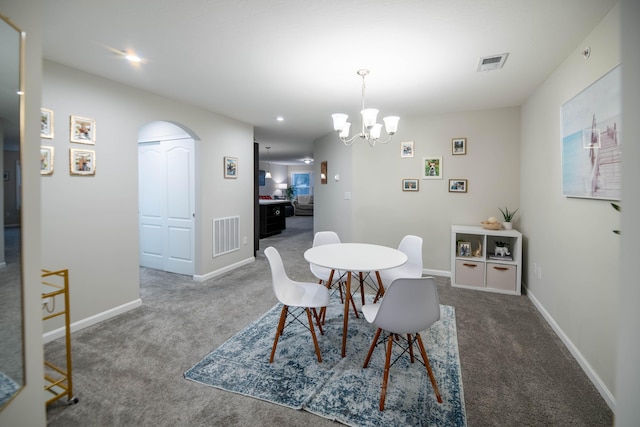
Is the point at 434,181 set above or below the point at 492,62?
below

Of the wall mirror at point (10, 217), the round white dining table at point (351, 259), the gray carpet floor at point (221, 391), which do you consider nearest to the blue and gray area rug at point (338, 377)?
the gray carpet floor at point (221, 391)

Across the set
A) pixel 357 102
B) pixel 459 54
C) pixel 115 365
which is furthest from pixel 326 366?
pixel 357 102

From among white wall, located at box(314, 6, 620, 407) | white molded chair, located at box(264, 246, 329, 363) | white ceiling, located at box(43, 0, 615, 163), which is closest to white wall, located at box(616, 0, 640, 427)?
white wall, located at box(314, 6, 620, 407)

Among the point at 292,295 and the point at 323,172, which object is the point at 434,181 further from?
the point at 292,295

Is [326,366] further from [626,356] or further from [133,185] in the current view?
[133,185]

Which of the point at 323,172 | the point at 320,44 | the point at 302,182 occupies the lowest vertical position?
the point at 323,172

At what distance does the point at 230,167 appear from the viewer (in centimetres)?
458

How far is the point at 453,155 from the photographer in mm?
4184

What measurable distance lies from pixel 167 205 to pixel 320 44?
11.1 ft

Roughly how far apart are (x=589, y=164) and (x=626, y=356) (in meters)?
1.67

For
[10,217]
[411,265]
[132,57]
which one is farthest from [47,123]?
[411,265]

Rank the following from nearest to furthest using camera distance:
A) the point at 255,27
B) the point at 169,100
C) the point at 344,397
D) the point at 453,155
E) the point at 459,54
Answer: the point at 344,397, the point at 255,27, the point at 459,54, the point at 169,100, the point at 453,155

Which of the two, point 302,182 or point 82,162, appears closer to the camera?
point 82,162

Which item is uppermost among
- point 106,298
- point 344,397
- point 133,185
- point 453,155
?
point 453,155
